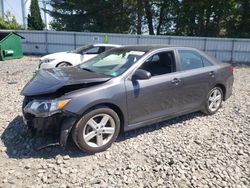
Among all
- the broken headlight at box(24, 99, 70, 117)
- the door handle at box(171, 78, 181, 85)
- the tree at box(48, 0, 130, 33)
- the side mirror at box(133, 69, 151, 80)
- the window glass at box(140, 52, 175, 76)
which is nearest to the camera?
the broken headlight at box(24, 99, 70, 117)

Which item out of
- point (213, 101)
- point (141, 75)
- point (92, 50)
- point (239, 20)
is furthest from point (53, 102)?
point (239, 20)

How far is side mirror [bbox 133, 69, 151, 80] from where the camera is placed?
12.7 feet

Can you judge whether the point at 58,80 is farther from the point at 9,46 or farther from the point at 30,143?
the point at 9,46

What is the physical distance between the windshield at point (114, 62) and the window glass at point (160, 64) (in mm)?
189

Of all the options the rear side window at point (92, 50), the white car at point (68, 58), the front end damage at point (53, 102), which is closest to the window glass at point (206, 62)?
the front end damage at point (53, 102)

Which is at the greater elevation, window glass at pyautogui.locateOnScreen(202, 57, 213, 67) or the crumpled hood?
window glass at pyautogui.locateOnScreen(202, 57, 213, 67)

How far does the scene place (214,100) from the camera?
5.38 m

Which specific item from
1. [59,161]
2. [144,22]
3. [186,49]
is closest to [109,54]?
[186,49]

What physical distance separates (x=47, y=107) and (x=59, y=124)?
0.92 ft

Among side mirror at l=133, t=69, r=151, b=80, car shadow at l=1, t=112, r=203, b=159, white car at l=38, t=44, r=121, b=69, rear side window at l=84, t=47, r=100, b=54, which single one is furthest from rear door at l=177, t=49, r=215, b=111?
rear side window at l=84, t=47, r=100, b=54

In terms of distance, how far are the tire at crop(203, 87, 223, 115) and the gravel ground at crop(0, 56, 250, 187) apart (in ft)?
1.47

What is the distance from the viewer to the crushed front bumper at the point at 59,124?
11.1 feet

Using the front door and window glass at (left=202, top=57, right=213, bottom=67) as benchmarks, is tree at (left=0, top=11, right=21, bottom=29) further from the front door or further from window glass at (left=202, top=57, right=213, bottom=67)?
the front door

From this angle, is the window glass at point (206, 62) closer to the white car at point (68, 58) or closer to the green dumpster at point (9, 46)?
the white car at point (68, 58)
